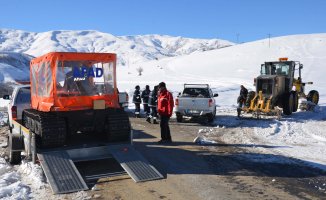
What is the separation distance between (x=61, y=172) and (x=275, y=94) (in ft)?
47.4

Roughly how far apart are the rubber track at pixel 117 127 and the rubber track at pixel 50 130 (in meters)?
1.14

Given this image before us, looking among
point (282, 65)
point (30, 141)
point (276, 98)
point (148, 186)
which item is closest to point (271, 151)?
point (148, 186)

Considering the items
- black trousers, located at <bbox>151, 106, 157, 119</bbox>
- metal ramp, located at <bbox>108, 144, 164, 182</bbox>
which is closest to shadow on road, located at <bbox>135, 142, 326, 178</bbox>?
metal ramp, located at <bbox>108, 144, 164, 182</bbox>

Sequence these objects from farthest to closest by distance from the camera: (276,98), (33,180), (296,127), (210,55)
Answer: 1. (210,55)
2. (276,98)
3. (296,127)
4. (33,180)

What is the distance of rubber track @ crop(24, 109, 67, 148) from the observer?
898cm

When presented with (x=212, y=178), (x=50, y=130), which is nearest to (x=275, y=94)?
(x=212, y=178)

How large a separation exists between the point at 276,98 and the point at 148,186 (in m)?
14.0

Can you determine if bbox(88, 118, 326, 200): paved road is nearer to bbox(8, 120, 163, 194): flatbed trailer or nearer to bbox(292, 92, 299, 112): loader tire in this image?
bbox(8, 120, 163, 194): flatbed trailer

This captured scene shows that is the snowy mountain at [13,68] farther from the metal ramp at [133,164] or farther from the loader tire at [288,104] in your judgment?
the metal ramp at [133,164]

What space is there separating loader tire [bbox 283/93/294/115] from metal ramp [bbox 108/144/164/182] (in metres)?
12.9

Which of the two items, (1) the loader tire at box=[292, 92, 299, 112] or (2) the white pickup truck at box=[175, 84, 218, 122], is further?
(1) the loader tire at box=[292, 92, 299, 112]

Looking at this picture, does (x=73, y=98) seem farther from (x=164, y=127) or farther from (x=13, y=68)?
(x=13, y=68)

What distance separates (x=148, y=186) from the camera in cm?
784

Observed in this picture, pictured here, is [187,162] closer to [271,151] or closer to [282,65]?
[271,151]
